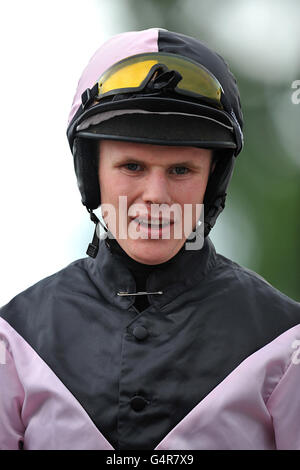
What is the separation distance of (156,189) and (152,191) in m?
0.01

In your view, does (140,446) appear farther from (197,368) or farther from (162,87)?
(162,87)

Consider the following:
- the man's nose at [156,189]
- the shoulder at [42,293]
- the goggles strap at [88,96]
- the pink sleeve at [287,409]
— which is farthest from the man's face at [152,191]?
the pink sleeve at [287,409]

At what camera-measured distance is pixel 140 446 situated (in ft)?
6.58

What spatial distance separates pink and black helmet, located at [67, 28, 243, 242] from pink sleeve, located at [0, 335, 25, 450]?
0.58 m

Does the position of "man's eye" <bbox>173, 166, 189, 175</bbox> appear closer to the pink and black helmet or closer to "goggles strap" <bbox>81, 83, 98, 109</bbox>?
the pink and black helmet

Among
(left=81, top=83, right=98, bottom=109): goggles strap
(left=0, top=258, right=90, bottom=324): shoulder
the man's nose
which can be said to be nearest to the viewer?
the man's nose

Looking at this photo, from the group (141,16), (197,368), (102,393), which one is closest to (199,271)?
(197,368)

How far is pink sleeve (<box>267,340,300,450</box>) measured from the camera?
6.55 ft

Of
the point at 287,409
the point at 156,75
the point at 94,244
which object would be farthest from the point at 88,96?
the point at 287,409

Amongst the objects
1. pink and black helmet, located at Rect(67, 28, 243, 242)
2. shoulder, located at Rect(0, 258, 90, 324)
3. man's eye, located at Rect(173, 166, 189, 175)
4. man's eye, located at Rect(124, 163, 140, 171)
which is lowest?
shoulder, located at Rect(0, 258, 90, 324)

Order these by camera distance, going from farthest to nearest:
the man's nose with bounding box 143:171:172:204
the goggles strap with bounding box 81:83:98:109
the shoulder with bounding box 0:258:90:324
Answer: the shoulder with bounding box 0:258:90:324
the goggles strap with bounding box 81:83:98:109
the man's nose with bounding box 143:171:172:204

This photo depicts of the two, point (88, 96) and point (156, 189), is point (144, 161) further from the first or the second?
point (88, 96)

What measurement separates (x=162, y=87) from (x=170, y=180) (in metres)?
0.26

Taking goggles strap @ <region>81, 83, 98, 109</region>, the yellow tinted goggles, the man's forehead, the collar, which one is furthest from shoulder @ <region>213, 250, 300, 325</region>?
goggles strap @ <region>81, 83, 98, 109</region>
